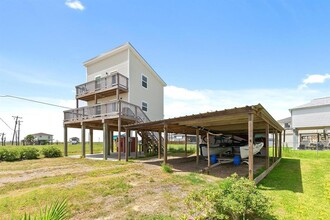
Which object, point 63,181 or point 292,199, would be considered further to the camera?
point 63,181

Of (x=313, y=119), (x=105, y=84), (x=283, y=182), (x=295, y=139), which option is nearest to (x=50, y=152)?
(x=105, y=84)

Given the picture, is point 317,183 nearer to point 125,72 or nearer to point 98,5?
point 98,5

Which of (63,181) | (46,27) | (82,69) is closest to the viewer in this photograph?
(63,181)

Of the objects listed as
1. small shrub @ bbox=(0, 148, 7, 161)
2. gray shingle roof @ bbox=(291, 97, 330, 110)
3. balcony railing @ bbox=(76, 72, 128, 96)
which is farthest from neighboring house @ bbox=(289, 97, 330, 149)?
small shrub @ bbox=(0, 148, 7, 161)

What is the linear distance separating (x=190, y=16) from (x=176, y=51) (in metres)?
4.32

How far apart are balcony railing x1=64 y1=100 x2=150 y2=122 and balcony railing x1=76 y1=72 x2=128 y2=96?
8.04 feet

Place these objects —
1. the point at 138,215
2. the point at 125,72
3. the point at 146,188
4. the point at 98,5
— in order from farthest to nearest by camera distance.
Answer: the point at 125,72 < the point at 98,5 < the point at 146,188 < the point at 138,215

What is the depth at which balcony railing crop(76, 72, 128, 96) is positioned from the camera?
18500mm

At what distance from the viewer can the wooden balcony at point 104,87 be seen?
18.5 meters

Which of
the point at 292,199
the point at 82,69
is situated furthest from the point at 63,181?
the point at 82,69

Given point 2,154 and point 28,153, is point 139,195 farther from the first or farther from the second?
point 2,154

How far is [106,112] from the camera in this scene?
1656cm

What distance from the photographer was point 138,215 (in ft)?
16.8

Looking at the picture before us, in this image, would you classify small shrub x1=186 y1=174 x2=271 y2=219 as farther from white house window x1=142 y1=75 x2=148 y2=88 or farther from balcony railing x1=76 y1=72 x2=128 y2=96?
white house window x1=142 y1=75 x2=148 y2=88
